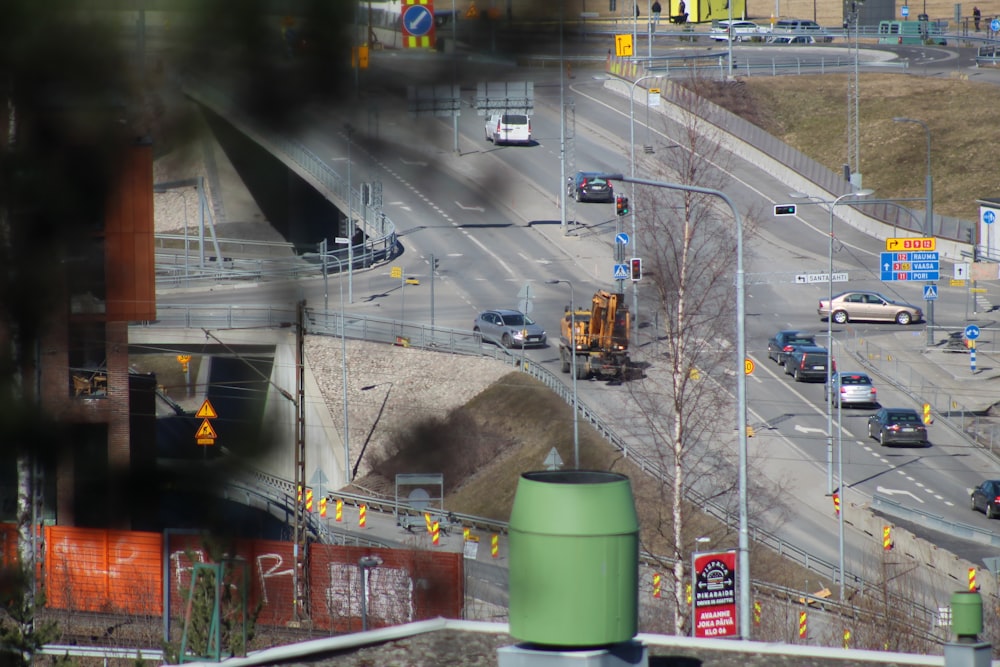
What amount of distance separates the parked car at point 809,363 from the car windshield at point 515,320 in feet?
29.1

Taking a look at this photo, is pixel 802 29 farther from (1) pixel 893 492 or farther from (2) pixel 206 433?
(2) pixel 206 433

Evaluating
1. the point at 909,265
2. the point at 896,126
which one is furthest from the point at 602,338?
the point at 896,126

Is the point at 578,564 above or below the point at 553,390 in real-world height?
above

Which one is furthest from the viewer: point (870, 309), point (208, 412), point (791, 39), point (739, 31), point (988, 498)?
point (739, 31)

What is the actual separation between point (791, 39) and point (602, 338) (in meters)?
60.0

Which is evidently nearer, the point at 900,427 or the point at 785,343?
the point at 900,427

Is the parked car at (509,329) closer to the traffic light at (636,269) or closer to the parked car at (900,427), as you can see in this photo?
the traffic light at (636,269)

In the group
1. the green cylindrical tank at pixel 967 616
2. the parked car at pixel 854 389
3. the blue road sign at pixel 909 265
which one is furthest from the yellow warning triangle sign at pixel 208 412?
the blue road sign at pixel 909 265

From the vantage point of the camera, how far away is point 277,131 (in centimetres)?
341

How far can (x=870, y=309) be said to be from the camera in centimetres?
4653

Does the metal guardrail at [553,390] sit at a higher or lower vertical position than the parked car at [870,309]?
lower

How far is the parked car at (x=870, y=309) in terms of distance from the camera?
1827 inches

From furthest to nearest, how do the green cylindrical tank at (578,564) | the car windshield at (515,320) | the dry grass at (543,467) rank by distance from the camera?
the car windshield at (515,320) → the dry grass at (543,467) → the green cylindrical tank at (578,564)

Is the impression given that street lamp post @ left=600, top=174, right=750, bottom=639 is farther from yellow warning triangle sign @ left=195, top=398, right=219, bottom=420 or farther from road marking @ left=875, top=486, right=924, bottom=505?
road marking @ left=875, top=486, right=924, bottom=505
